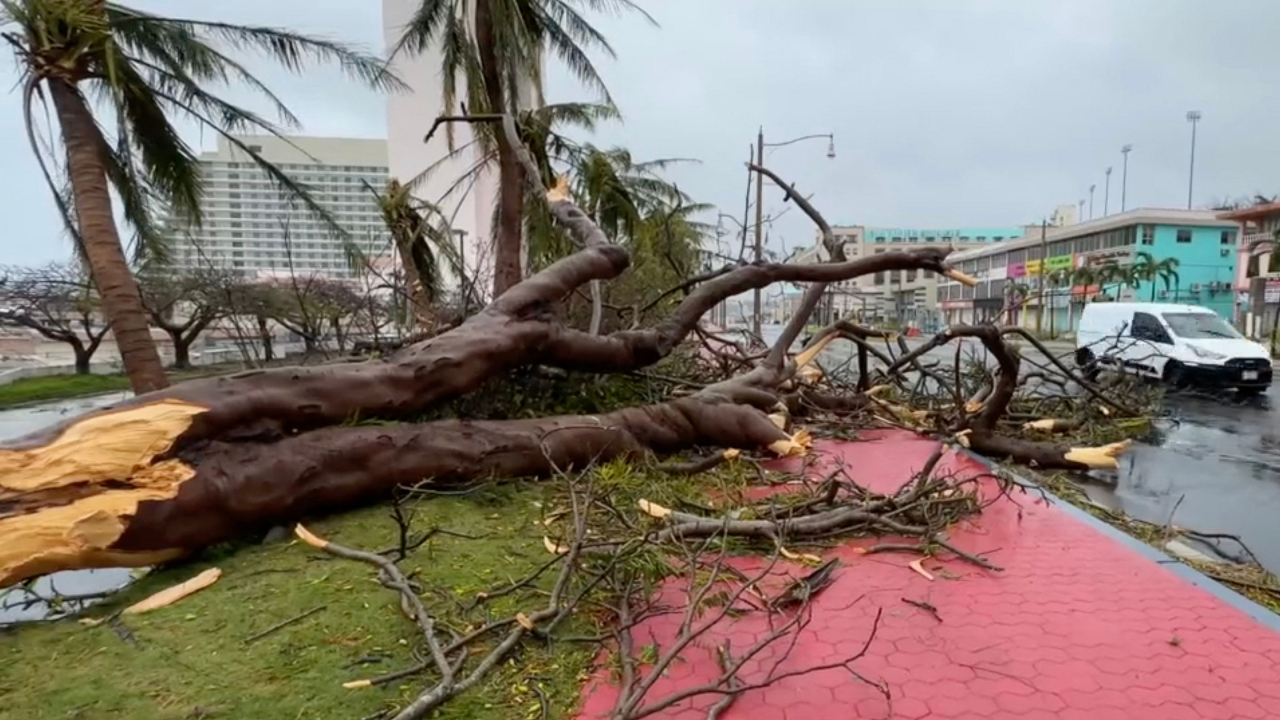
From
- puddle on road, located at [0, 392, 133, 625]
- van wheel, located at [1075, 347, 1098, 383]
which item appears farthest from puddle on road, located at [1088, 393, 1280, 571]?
puddle on road, located at [0, 392, 133, 625]

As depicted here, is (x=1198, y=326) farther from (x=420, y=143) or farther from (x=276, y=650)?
(x=420, y=143)

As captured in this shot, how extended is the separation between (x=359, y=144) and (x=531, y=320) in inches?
1261

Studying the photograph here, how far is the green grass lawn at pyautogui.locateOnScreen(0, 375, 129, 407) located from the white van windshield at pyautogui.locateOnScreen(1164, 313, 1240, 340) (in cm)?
2436

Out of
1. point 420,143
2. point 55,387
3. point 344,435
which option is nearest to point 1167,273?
point 420,143

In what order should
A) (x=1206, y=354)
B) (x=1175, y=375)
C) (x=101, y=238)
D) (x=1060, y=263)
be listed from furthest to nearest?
(x=1060, y=263), (x=1175, y=375), (x=1206, y=354), (x=101, y=238)

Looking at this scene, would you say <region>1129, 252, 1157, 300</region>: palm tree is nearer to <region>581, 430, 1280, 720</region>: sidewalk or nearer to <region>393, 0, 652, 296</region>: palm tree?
<region>393, 0, 652, 296</region>: palm tree

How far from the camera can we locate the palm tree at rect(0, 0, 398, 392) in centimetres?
648

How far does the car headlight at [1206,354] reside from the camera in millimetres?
13930

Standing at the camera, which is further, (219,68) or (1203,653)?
(219,68)

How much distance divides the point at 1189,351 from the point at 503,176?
13.3m

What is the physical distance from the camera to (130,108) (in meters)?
8.05

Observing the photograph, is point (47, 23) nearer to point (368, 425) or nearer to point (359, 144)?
A: point (368, 425)

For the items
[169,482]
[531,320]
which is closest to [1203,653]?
[531,320]

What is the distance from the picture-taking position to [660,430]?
552 cm
